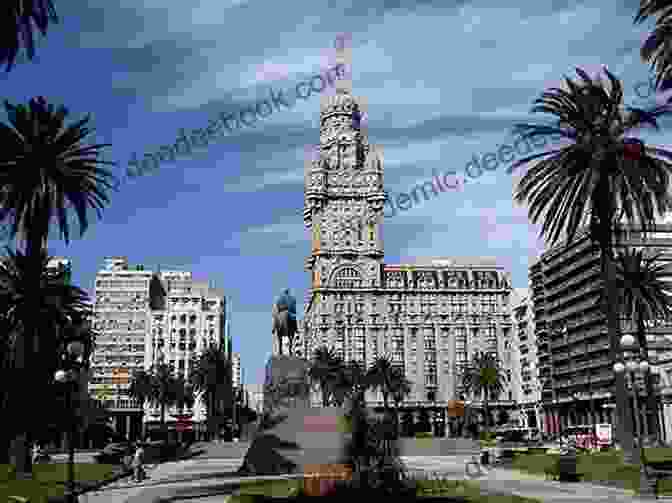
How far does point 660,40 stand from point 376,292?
13172cm

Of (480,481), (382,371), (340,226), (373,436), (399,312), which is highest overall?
(340,226)

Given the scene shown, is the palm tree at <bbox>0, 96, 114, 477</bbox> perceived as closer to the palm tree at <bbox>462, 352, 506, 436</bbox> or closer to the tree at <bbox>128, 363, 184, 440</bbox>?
the tree at <bbox>128, 363, 184, 440</bbox>

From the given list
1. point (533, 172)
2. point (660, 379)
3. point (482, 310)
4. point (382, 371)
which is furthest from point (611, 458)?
point (482, 310)

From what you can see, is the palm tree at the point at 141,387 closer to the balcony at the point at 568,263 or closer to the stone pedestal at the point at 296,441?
the balcony at the point at 568,263

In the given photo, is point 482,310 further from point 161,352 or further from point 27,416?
point 27,416

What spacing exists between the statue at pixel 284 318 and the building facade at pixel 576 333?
7280cm

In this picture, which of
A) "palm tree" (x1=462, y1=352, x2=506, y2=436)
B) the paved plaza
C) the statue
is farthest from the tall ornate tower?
the paved plaza

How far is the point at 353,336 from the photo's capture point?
16088 centimetres

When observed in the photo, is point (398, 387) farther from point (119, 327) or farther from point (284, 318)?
point (284, 318)

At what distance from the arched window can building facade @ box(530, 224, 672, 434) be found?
121ft

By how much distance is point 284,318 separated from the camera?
5372 centimetres

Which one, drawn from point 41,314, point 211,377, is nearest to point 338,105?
point 211,377

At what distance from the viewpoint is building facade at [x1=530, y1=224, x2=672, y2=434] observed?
122812mm

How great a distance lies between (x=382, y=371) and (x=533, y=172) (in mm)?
99027
